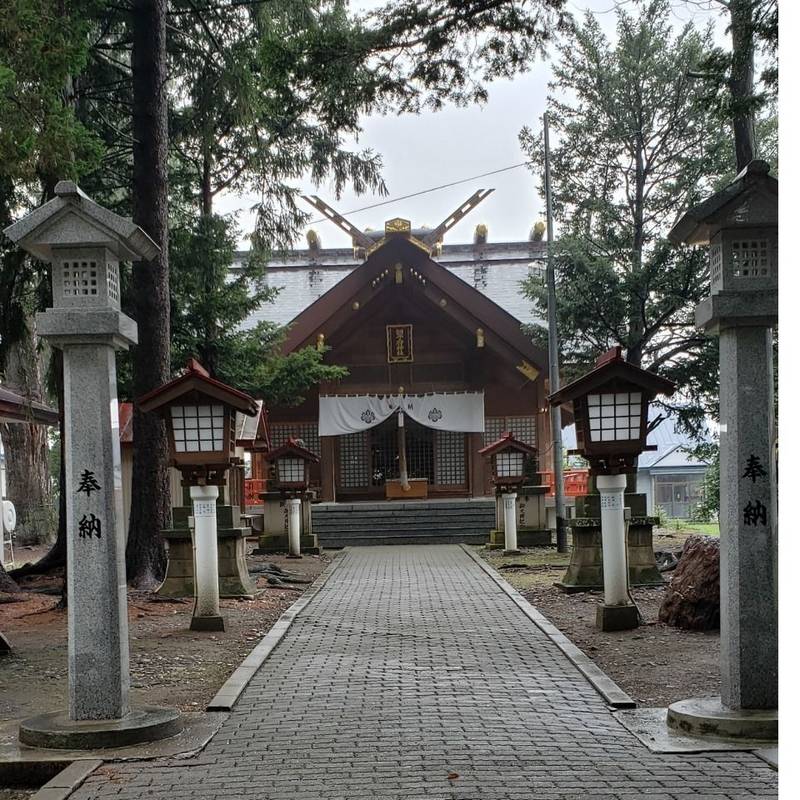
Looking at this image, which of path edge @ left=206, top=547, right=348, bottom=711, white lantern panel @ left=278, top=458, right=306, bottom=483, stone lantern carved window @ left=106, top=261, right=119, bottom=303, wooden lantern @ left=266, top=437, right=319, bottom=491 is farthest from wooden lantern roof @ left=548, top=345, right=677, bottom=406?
white lantern panel @ left=278, top=458, right=306, bottom=483

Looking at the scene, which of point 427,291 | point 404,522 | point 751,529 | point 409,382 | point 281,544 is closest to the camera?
point 751,529

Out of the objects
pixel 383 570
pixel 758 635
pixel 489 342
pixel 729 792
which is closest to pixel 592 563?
pixel 383 570

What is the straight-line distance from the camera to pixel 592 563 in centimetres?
1385

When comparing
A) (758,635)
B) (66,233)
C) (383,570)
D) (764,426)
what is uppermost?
(66,233)

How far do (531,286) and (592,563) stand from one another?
1005 cm

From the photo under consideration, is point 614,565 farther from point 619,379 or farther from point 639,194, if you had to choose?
point 639,194

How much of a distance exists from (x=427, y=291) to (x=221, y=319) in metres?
10.5

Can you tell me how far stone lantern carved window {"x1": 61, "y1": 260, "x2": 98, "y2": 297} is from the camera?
21.5ft

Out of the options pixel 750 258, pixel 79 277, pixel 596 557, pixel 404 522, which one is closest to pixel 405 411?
pixel 404 522

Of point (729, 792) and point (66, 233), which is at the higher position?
point (66, 233)

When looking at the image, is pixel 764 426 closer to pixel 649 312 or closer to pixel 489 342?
pixel 649 312

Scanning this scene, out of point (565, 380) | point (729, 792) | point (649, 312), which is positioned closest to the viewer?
point (729, 792)

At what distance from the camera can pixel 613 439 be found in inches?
434

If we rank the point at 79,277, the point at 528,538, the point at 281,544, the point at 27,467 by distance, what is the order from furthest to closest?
the point at 27,467, the point at 528,538, the point at 281,544, the point at 79,277
